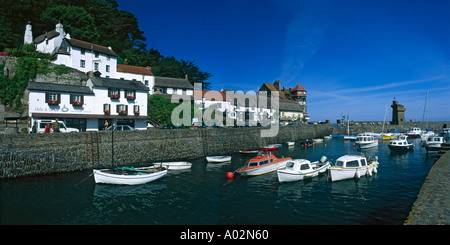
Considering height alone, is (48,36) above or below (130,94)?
above

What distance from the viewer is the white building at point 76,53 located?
53.1m

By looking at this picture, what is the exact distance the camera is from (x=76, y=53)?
53969 mm

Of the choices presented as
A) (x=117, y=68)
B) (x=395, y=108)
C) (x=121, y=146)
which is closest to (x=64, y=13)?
(x=117, y=68)

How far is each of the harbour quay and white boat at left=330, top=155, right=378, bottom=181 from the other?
24.7 feet

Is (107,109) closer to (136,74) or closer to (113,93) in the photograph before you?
(113,93)

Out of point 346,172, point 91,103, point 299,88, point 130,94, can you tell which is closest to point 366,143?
point 346,172

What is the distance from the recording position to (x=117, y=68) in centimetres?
6384

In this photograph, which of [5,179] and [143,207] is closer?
[143,207]

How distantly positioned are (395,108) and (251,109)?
8006 centimetres

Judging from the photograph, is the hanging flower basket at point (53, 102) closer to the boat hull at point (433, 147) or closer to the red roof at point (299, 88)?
the boat hull at point (433, 147)

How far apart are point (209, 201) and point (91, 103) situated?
31965 mm

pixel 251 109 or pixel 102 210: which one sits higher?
pixel 251 109

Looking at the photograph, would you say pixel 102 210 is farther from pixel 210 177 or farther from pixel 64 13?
pixel 64 13

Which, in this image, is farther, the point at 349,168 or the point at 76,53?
the point at 76,53
